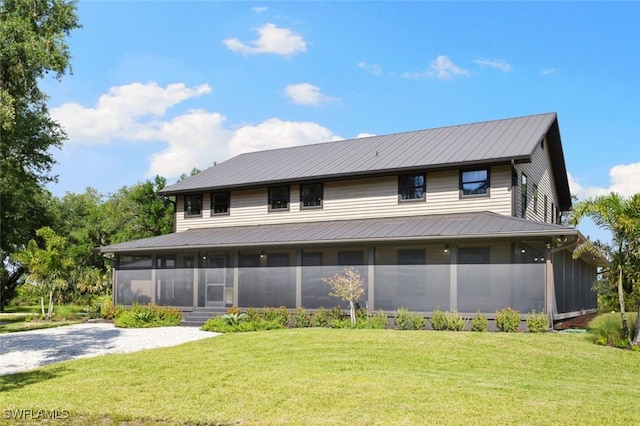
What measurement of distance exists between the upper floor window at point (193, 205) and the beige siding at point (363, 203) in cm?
25

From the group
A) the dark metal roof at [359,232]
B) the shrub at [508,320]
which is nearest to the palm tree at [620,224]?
the dark metal roof at [359,232]

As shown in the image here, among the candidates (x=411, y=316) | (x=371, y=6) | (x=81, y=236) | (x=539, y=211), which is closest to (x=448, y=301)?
(x=411, y=316)

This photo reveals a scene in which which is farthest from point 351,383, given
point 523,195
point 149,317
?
point 149,317

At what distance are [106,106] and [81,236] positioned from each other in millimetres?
10004

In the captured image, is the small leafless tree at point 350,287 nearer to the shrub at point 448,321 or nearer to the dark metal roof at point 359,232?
the dark metal roof at point 359,232

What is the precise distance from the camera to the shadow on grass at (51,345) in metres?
13.3

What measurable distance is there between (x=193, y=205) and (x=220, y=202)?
4.89ft

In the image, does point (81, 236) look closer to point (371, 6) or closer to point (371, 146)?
point (371, 146)

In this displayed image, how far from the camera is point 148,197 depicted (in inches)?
1339

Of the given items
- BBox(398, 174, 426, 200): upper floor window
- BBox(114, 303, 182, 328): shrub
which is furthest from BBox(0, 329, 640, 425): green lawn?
BBox(398, 174, 426, 200): upper floor window

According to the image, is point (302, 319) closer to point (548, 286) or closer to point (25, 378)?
point (548, 286)

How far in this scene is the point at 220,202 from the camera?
26.1 meters

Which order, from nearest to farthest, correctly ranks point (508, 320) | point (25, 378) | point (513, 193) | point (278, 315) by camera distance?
1. point (25, 378)
2. point (508, 320)
3. point (513, 193)
4. point (278, 315)

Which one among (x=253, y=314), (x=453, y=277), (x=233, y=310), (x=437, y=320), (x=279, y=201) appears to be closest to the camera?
(x=437, y=320)
